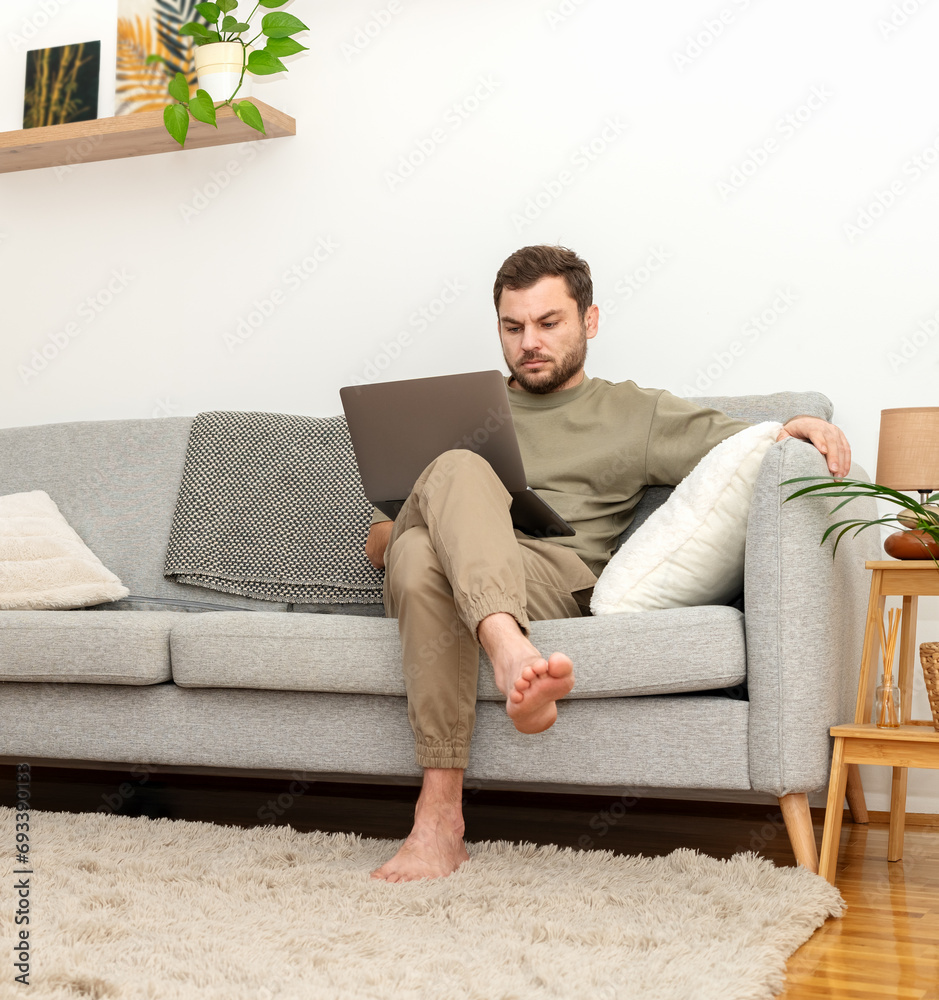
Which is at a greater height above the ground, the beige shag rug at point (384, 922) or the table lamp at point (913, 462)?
the table lamp at point (913, 462)

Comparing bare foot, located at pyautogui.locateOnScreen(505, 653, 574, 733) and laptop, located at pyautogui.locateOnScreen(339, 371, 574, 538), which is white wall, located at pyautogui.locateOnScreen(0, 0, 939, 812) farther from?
bare foot, located at pyautogui.locateOnScreen(505, 653, 574, 733)

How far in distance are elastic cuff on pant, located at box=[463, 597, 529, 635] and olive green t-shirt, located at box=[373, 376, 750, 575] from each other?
489mm

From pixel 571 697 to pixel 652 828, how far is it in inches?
21.3

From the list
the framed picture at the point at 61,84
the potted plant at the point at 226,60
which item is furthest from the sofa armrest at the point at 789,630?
the framed picture at the point at 61,84

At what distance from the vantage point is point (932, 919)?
143 centimetres

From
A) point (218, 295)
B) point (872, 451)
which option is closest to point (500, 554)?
point (872, 451)

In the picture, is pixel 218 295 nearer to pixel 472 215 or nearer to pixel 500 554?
pixel 472 215

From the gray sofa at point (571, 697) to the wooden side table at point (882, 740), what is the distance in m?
0.03

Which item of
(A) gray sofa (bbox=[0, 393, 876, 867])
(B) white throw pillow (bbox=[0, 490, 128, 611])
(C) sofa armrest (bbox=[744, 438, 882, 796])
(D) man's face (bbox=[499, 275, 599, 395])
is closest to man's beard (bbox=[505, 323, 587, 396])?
(D) man's face (bbox=[499, 275, 599, 395])

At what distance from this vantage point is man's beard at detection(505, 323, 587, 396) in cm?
215

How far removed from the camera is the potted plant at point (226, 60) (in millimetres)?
2658

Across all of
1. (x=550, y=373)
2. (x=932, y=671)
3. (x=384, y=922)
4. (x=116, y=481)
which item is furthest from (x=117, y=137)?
(x=932, y=671)

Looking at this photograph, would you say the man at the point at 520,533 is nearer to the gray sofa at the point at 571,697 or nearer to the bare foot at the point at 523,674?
the bare foot at the point at 523,674

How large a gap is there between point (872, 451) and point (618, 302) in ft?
2.30
